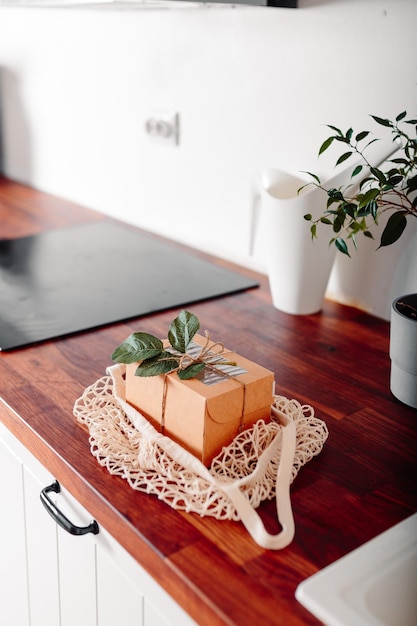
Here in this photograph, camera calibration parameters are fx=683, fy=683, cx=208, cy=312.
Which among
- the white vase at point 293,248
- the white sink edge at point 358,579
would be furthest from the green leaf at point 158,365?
the white vase at point 293,248

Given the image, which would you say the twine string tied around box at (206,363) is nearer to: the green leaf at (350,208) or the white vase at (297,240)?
the green leaf at (350,208)

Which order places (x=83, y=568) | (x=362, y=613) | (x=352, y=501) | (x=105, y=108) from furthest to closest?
(x=105, y=108), (x=83, y=568), (x=352, y=501), (x=362, y=613)

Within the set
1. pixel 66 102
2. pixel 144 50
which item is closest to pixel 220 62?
pixel 144 50

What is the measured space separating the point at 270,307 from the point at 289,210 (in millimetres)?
222

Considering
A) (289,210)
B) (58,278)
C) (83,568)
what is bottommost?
(83,568)

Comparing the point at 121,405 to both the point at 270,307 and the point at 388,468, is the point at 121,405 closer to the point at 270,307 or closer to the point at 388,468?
the point at 388,468

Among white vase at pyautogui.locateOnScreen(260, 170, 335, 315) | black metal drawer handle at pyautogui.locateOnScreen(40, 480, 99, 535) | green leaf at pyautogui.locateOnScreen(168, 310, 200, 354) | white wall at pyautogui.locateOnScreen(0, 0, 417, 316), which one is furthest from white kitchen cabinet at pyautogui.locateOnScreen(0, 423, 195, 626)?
white wall at pyautogui.locateOnScreen(0, 0, 417, 316)

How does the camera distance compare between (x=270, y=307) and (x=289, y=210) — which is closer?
(x=289, y=210)

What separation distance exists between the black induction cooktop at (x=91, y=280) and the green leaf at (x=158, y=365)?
1.26ft

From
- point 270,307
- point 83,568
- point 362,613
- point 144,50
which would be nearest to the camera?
point 362,613

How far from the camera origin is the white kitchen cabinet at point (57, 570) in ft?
2.50

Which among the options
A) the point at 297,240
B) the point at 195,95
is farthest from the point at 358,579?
the point at 195,95

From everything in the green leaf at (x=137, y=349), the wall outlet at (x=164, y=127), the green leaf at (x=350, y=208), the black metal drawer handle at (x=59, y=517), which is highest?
the green leaf at (x=350, y=208)

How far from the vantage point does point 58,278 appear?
146cm
